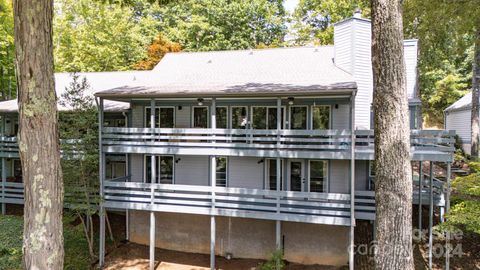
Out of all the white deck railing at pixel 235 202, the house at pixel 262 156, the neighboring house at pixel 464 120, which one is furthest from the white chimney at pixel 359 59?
the neighboring house at pixel 464 120

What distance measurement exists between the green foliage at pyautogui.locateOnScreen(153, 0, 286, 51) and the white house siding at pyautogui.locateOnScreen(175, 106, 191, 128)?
52.8ft

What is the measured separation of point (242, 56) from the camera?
14742 millimetres

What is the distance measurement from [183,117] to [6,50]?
60.0 feet

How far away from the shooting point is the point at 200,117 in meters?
12.0

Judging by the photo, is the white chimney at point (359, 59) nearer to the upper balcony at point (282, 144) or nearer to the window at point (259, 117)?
the upper balcony at point (282, 144)

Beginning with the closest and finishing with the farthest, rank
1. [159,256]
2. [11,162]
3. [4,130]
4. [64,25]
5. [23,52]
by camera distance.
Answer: [23,52] → [159,256] → [4,130] → [11,162] → [64,25]

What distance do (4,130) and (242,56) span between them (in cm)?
1217

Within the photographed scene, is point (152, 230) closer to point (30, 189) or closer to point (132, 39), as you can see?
point (30, 189)

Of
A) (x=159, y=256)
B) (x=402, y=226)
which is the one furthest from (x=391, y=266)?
(x=159, y=256)

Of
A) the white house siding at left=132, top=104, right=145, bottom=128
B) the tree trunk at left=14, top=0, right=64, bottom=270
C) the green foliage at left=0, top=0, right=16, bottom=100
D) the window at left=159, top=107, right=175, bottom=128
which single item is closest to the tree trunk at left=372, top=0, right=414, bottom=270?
the tree trunk at left=14, top=0, right=64, bottom=270

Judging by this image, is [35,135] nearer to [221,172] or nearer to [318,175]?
[221,172]

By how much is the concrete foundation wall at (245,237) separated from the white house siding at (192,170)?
1330 millimetres

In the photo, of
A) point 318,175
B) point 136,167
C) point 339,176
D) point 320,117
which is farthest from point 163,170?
point 339,176

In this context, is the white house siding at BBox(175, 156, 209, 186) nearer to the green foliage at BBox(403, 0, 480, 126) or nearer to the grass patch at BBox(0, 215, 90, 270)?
the grass patch at BBox(0, 215, 90, 270)
